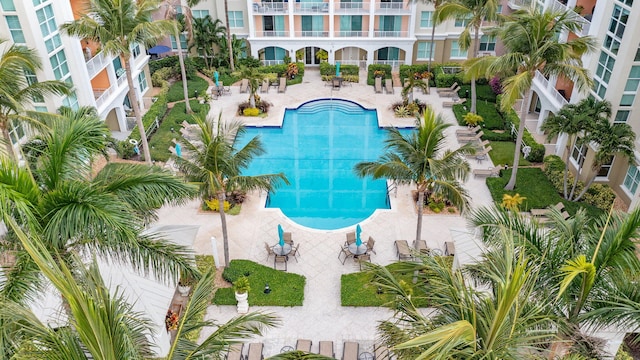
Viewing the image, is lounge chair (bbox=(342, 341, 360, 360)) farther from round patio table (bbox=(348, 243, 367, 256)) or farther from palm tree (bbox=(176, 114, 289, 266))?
palm tree (bbox=(176, 114, 289, 266))

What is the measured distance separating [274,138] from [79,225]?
75.2 feet

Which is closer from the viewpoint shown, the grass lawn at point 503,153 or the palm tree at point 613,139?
the palm tree at point 613,139

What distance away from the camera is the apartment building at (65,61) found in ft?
72.0

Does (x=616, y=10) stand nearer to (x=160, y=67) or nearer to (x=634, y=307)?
(x=634, y=307)

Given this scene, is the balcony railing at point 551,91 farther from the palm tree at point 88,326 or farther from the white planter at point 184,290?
the palm tree at point 88,326

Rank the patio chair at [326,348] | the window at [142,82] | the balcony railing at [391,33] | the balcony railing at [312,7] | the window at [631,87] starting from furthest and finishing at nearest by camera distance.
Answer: the balcony railing at [391,33]
the balcony railing at [312,7]
the window at [142,82]
the window at [631,87]
the patio chair at [326,348]

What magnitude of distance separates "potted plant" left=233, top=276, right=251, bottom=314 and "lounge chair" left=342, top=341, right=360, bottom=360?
4.01 m

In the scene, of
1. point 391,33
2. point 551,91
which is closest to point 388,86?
point 391,33

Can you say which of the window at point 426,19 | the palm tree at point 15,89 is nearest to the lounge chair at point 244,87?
the window at point 426,19

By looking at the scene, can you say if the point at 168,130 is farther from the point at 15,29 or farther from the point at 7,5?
the point at 7,5

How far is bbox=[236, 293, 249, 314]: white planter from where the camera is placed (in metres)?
18.3

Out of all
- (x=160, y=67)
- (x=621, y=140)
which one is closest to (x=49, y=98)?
(x=160, y=67)

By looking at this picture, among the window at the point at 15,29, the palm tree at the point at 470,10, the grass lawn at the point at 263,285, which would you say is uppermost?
the window at the point at 15,29

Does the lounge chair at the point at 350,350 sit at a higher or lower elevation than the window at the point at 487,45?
lower
